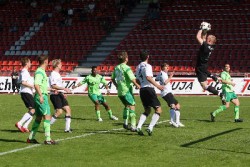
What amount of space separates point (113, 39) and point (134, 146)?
37.8m

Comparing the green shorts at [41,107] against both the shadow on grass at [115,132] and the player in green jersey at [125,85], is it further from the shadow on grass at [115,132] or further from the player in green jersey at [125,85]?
the player in green jersey at [125,85]

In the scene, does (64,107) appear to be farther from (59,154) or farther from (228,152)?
(228,152)

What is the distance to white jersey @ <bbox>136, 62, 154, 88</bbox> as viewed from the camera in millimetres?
16375

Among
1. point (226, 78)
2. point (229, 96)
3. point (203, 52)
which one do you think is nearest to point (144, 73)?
point (203, 52)

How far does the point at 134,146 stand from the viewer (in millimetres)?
14258

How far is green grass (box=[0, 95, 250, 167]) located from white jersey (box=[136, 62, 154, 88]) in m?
1.41

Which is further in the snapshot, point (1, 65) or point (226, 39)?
point (1, 65)

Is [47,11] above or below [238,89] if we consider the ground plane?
above

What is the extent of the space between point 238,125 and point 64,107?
5.88 metres

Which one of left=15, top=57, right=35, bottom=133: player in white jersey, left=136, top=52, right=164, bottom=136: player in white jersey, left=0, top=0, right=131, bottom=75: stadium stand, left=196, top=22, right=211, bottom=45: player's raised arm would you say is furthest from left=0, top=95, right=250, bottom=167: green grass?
left=0, top=0, right=131, bottom=75: stadium stand

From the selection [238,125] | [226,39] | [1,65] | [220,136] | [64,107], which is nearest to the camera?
[220,136]

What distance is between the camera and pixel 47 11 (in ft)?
187

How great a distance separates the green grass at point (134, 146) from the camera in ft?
39.5

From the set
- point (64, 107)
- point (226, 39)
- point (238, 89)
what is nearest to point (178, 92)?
point (238, 89)
